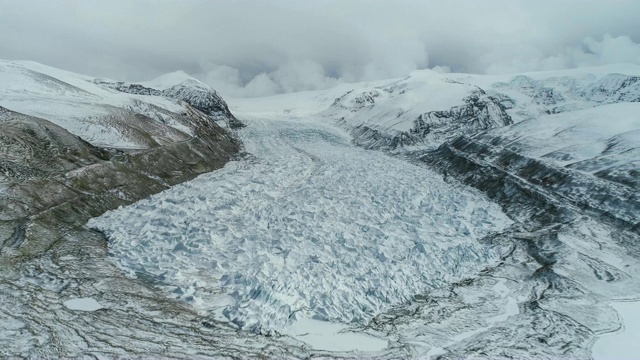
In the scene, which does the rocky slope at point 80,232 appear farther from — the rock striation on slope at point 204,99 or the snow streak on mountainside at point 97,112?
the rock striation on slope at point 204,99

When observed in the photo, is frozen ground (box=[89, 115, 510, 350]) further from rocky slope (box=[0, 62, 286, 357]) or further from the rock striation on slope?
the rock striation on slope

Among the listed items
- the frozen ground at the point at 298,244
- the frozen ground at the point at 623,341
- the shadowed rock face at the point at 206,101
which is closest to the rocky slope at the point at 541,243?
the frozen ground at the point at 623,341

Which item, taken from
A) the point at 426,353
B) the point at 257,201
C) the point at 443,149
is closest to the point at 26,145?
the point at 257,201

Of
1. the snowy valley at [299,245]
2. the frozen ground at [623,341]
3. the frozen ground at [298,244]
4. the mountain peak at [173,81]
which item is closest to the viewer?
the frozen ground at [623,341]

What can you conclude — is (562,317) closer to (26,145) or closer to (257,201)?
(257,201)

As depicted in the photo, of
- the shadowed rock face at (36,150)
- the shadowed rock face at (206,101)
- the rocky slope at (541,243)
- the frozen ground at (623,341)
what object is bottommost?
the frozen ground at (623,341)

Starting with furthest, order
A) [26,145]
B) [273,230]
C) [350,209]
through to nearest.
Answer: [350,209] → [26,145] → [273,230]
